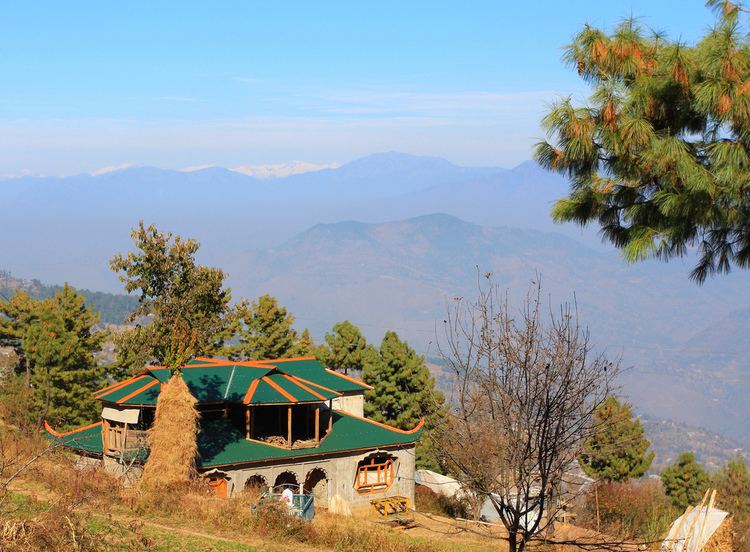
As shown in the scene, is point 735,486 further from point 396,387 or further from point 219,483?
→ point 219,483

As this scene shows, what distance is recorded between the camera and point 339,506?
33.0 meters

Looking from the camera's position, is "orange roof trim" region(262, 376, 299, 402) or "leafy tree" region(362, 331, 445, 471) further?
"leafy tree" region(362, 331, 445, 471)

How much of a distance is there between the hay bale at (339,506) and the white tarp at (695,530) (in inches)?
721

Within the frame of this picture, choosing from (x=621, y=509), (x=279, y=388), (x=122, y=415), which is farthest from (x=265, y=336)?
(x=621, y=509)

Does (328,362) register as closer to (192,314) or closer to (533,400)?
(192,314)

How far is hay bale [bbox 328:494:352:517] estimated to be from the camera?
32.6 metres

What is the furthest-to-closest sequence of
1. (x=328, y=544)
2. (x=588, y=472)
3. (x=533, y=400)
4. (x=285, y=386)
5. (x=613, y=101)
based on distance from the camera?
(x=588, y=472) → (x=285, y=386) → (x=328, y=544) → (x=533, y=400) → (x=613, y=101)

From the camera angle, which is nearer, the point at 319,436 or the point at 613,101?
the point at 613,101

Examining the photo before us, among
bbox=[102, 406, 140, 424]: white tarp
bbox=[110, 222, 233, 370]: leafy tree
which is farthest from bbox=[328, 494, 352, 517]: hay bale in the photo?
bbox=[102, 406, 140, 424]: white tarp

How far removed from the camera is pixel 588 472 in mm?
43219

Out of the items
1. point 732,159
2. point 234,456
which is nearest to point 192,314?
point 234,456

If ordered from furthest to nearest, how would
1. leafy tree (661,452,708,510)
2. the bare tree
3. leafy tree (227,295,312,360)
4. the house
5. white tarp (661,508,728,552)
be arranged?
leafy tree (227,295,312,360) < leafy tree (661,452,708,510) < the house < white tarp (661,508,728,552) < the bare tree

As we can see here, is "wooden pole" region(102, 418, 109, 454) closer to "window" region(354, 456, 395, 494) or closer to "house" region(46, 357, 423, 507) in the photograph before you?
"house" region(46, 357, 423, 507)

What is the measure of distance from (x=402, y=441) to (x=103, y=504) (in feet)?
59.1
